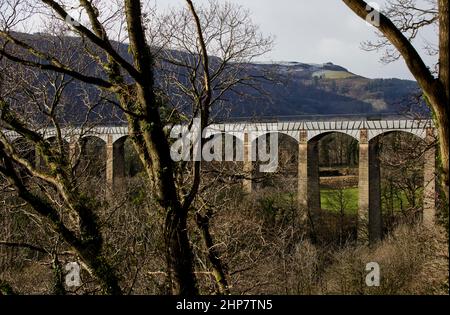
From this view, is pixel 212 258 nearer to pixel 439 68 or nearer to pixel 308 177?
pixel 439 68

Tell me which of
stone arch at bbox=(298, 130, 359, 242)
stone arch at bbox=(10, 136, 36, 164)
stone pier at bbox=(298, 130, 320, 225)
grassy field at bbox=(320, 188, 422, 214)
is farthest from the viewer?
grassy field at bbox=(320, 188, 422, 214)

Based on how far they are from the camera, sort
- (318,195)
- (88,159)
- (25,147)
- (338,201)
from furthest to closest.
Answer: (338,201) → (318,195) → (88,159) → (25,147)

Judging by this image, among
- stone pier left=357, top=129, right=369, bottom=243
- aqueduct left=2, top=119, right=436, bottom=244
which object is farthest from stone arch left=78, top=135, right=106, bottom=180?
stone pier left=357, top=129, right=369, bottom=243

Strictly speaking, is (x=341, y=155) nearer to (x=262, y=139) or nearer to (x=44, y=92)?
(x=262, y=139)

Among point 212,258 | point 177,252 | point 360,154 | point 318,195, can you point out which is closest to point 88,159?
point 212,258

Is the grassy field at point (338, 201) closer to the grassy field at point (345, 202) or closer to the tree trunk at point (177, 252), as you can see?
the grassy field at point (345, 202)

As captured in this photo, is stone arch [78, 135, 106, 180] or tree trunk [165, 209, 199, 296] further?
stone arch [78, 135, 106, 180]

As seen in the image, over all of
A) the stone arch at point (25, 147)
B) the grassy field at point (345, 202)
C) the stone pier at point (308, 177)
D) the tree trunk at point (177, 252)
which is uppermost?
the stone arch at point (25, 147)

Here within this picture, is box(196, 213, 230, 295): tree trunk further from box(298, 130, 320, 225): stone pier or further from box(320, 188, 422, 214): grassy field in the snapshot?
box(320, 188, 422, 214): grassy field

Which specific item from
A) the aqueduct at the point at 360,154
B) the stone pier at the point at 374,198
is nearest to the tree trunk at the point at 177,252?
the aqueduct at the point at 360,154

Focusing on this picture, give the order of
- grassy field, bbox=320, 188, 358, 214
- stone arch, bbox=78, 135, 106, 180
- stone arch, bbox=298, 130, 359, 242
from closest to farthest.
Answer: stone arch, bbox=78, 135, 106, 180 → stone arch, bbox=298, 130, 359, 242 → grassy field, bbox=320, 188, 358, 214
